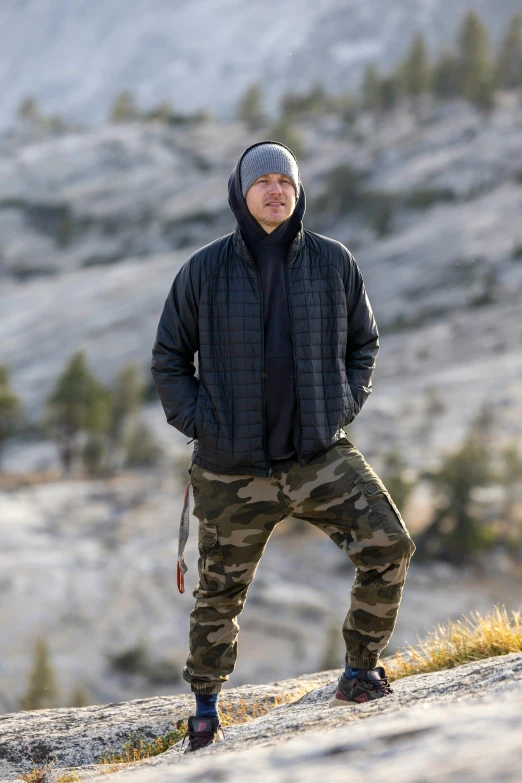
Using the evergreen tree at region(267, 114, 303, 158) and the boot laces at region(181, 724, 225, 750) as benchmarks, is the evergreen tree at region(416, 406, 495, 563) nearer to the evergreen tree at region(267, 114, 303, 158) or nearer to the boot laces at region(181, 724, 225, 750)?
the boot laces at region(181, 724, 225, 750)

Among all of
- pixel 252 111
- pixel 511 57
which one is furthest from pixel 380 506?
pixel 252 111

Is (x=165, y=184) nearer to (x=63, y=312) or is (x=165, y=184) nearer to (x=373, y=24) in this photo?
(x=63, y=312)

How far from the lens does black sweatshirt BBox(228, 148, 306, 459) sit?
404cm

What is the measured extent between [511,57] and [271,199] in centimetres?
7028

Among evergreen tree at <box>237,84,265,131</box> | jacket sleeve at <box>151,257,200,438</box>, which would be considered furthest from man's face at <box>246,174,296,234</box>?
evergreen tree at <box>237,84,265,131</box>

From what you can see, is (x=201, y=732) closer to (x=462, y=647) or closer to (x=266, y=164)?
(x=462, y=647)

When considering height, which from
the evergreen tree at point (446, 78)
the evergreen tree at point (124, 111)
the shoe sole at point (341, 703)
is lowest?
the shoe sole at point (341, 703)

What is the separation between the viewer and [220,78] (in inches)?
7441

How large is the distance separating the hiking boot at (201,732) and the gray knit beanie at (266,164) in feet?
8.67

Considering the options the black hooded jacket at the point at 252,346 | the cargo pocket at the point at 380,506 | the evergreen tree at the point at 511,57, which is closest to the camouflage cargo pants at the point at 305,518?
the cargo pocket at the point at 380,506

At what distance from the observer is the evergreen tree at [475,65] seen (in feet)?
201

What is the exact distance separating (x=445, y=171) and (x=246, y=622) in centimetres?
4071

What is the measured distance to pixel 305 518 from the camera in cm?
412

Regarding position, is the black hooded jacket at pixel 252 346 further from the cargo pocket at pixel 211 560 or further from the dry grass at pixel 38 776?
the dry grass at pixel 38 776
